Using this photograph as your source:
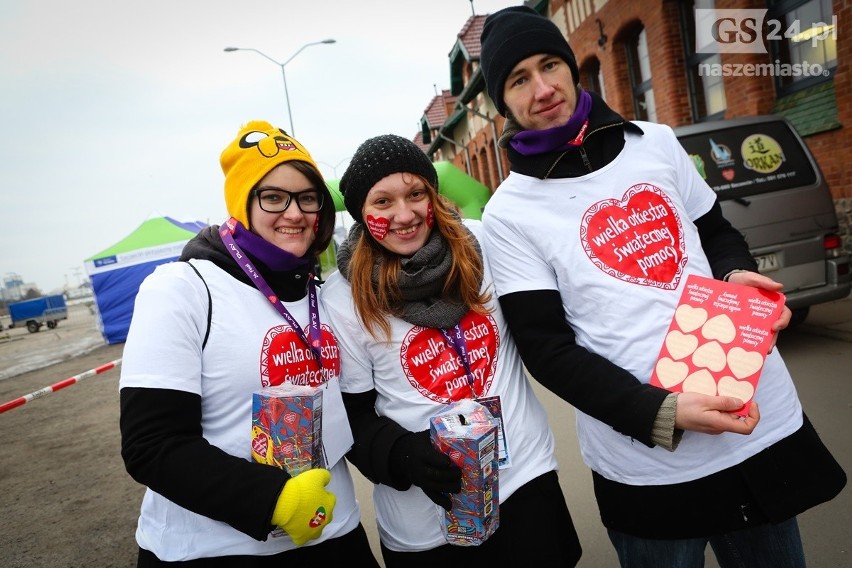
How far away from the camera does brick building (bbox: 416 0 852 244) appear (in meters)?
6.89

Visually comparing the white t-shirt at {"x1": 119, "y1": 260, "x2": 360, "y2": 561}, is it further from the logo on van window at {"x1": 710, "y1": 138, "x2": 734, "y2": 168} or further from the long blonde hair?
the logo on van window at {"x1": 710, "y1": 138, "x2": 734, "y2": 168}

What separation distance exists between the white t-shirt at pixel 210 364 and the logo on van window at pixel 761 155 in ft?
15.1

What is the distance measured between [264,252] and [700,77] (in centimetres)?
1054

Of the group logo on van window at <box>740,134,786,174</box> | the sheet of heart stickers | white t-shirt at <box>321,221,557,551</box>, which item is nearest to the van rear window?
logo on van window at <box>740,134,786,174</box>

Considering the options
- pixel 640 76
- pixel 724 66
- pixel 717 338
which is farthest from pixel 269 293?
pixel 640 76

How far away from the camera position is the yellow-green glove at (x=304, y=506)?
1376 millimetres

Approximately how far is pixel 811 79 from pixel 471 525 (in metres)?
8.77

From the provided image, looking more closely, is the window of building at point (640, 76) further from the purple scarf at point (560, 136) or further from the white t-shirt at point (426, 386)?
the white t-shirt at point (426, 386)

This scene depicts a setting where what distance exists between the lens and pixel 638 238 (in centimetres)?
158

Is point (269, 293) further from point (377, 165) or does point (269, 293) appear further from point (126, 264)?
point (126, 264)

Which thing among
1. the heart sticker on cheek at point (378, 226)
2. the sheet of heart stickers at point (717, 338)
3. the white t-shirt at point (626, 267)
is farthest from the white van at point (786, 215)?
the heart sticker on cheek at point (378, 226)

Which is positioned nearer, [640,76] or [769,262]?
[769,262]

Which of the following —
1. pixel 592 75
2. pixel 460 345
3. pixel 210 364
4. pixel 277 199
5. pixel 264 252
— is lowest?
pixel 460 345

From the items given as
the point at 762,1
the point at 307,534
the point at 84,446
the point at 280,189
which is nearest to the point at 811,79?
the point at 762,1
